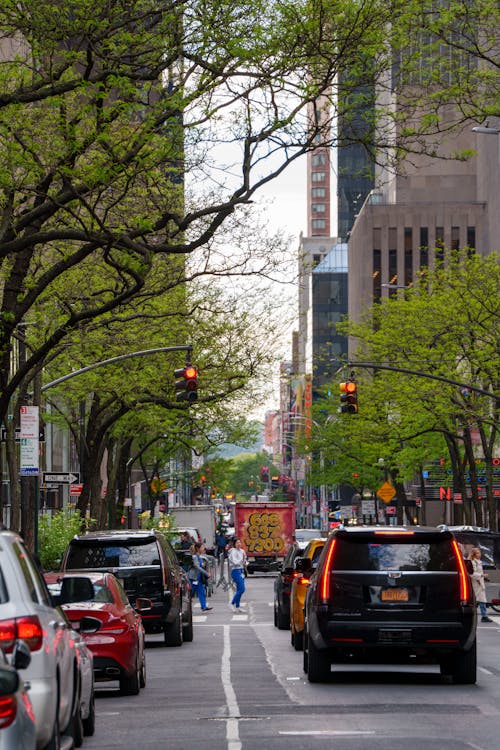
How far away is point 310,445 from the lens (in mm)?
81625

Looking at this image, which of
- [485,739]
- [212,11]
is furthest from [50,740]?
[212,11]

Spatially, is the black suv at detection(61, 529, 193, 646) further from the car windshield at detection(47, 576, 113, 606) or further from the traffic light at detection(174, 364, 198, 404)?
the traffic light at detection(174, 364, 198, 404)

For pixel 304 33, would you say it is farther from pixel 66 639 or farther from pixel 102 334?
pixel 102 334

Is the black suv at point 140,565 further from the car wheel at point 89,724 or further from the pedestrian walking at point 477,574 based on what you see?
the car wheel at point 89,724

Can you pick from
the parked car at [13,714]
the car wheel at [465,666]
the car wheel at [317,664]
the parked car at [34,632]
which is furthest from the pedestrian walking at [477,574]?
the parked car at [13,714]

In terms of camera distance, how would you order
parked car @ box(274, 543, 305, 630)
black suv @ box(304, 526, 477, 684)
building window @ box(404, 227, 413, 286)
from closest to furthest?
black suv @ box(304, 526, 477, 684) < parked car @ box(274, 543, 305, 630) < building window @ box(404, 227, 413, 286)

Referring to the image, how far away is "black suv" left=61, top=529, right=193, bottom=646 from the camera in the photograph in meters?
25.0

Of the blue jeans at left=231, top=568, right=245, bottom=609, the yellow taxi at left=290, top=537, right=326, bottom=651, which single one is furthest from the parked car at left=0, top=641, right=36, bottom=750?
the blue jeans at left=231, top=568, right=245, bottom=609

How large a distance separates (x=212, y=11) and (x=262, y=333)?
25.7 m

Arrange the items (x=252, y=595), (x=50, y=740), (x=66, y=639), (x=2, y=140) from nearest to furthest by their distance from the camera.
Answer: (x=50, y=740) < (x=66, y=639) < (x=2, y=140) < (x=252, y=595)

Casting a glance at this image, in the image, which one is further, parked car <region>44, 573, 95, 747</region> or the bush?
the bush

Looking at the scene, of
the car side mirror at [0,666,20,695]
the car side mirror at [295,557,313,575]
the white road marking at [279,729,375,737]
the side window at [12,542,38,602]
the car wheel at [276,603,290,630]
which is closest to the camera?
the car side mirror at [0,666,20,695]

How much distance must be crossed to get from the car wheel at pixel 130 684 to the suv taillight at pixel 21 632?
8.51m

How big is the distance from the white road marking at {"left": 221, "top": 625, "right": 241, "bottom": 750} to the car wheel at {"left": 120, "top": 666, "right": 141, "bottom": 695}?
3.42 feet
